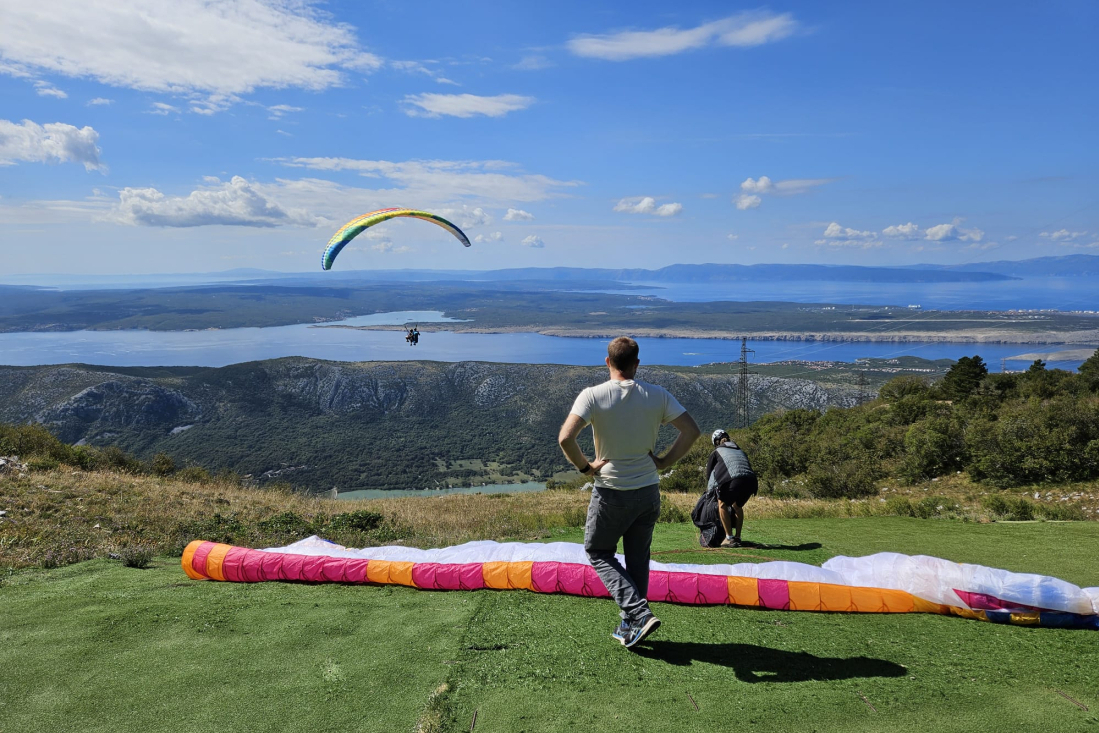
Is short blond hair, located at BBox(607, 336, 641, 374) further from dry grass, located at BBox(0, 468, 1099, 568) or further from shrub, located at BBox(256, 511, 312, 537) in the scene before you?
shrub, located at BBox(256, 511, 312, 537)

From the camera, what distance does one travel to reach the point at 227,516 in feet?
30.8

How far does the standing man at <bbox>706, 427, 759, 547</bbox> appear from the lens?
5773 mm

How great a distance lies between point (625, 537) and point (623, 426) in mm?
777

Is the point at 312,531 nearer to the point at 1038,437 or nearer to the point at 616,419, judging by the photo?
the point at 616,419

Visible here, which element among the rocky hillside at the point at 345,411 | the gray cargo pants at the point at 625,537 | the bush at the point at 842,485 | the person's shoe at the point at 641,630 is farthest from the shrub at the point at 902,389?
the rocky hillside at the point at 345,411

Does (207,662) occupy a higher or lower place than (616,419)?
lower

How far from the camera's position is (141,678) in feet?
11.0

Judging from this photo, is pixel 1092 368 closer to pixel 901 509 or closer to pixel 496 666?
pixel 901 509

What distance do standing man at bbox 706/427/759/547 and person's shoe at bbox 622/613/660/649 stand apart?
2579mm

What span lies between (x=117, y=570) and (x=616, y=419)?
17.0 feet

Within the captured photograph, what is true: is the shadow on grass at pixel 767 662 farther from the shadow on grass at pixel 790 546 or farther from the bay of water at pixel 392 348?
the bay of water at pixel 392 348

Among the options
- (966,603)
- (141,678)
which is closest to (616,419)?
(966,603)

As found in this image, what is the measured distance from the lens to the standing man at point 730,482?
577 centimetres

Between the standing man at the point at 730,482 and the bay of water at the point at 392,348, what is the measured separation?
102529 millimetres
